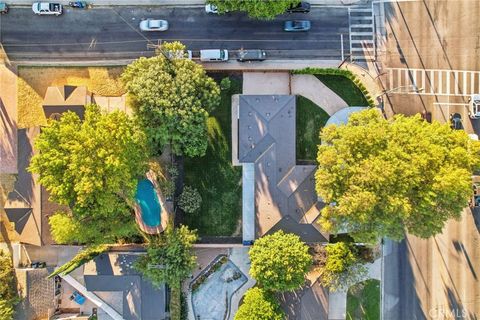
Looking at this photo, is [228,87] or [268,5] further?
[228,87]

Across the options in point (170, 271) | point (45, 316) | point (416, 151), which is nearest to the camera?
point (416, 151)

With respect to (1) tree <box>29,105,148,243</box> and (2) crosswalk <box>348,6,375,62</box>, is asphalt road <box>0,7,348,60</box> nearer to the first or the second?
(2) crosswalk <box>348,6,375,62</box>

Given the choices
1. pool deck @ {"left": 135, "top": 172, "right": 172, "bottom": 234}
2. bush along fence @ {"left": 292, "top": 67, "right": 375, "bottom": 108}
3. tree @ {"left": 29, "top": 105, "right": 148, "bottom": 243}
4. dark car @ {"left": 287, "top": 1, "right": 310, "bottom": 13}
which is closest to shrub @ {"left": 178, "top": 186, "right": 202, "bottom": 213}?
pool deck @ {"left": 135, "top": 172, "right": 172, "bottom": 234}

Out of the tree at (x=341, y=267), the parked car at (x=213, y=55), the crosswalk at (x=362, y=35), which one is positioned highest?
the crosswalk at (x=362, y=35)

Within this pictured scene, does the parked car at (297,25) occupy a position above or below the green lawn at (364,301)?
above

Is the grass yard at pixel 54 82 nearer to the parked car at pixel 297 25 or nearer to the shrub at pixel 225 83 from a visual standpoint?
the shrub at pixel 225 83

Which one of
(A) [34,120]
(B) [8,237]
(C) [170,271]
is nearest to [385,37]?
(C) [170,271]

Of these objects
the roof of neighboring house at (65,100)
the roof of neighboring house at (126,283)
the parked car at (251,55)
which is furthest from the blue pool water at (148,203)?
the parked car at (251,55)

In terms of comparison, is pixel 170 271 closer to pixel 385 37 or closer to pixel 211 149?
pixel 211 149
